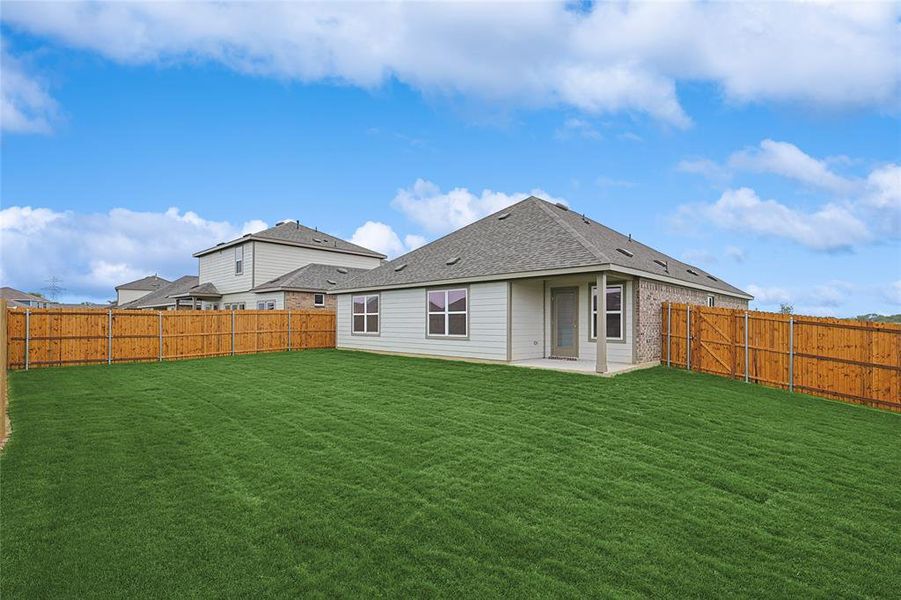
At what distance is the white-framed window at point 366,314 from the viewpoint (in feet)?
64.7

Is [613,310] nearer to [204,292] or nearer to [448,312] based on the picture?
[448,312]

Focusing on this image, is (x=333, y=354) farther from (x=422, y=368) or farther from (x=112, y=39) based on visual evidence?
(x=112, y=39)

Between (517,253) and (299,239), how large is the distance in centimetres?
1914

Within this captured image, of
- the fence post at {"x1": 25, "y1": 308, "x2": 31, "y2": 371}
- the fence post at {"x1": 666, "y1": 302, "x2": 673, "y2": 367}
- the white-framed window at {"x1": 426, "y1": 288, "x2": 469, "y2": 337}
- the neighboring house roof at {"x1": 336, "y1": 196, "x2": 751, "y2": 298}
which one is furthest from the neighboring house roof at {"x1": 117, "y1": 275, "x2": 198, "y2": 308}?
the fence post at {"x1": 666, "y1": 302, "x2": 673, "y2": 367}

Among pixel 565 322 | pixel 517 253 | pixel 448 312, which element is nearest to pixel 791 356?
pixel 565 322

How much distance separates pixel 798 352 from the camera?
11555 millimetres

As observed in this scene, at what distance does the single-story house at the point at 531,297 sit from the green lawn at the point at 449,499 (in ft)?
16.9

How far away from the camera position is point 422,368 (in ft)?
44.9

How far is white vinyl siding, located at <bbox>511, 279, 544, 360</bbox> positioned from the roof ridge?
76.0 inches

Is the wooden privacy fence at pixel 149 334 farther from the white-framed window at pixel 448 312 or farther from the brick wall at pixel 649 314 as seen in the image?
the brick wall at pixel 649 314

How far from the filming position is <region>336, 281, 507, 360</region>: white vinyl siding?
1496 cm

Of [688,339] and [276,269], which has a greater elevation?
[276,269]

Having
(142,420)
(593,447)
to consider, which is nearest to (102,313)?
(142,420)

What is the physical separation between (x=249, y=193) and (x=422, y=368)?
1430cm
